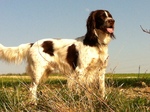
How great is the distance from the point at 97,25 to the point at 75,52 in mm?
868

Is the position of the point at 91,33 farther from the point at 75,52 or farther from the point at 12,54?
the point at 12,54

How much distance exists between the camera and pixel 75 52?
9.35 metres

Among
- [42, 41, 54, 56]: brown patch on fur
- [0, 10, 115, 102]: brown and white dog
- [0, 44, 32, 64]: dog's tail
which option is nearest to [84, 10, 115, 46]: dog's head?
[0, 10, 115, 102]: brown and white dog

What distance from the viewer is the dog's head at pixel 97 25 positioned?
888 cm

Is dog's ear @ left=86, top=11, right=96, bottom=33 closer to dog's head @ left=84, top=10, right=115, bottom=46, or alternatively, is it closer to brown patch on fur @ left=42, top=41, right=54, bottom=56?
dog's head @ left=84, top=10, right=115, bottom=46

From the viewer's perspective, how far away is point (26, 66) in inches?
396

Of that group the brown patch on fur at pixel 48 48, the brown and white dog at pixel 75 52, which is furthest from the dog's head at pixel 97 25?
the brown patch on fur at pixel 48 48

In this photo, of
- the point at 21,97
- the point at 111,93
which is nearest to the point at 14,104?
the point at 21,97

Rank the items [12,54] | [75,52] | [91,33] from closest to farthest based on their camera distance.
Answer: [91,33]
[75,52]
[12,54]

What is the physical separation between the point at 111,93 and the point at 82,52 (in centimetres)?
382

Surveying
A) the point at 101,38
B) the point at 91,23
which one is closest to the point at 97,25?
the point at 91,23

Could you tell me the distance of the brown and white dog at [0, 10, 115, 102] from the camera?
29.5ft

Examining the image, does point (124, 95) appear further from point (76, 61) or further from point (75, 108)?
point (76, 61)

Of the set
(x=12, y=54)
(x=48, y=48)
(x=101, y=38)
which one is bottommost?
(x=12, y=54)
